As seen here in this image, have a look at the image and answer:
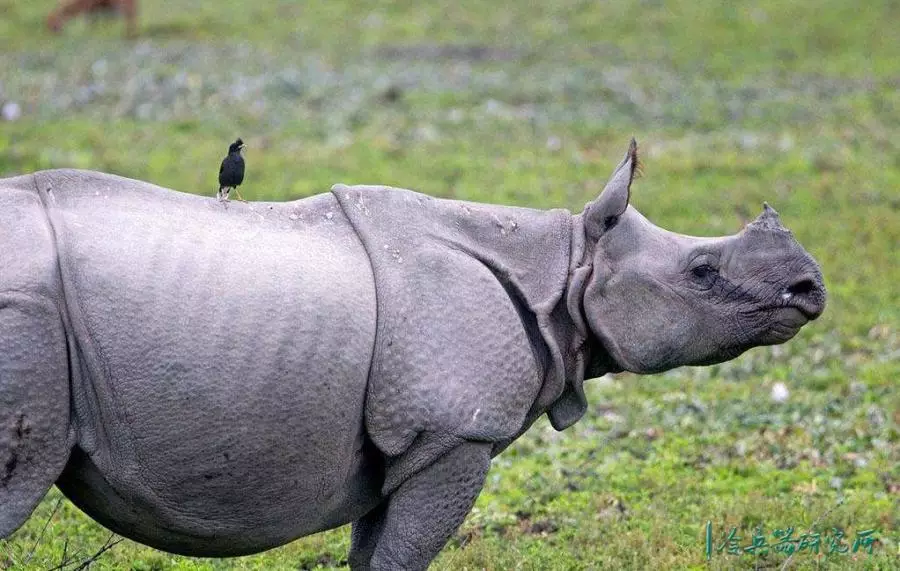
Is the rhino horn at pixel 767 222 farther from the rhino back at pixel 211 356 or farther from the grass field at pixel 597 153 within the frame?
the grass field at pixel 597 153

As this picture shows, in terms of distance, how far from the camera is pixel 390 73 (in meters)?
19.2

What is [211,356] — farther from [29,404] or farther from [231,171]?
[231,171]

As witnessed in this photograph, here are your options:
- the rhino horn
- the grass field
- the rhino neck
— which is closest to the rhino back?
the rhino neck

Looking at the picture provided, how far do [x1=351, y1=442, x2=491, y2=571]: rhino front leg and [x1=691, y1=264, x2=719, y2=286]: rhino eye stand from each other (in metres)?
1.05

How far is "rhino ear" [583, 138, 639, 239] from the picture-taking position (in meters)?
4.98

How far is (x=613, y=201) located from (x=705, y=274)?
45 centimetres

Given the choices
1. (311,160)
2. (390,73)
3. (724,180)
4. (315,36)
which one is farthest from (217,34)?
(724,180)

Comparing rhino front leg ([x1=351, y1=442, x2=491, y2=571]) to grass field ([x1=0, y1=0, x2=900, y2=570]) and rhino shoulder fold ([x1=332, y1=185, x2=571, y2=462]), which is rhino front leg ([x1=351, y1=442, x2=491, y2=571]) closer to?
rhino shoulder fold ([x1=332, y1=185, x2=571, y2=462])

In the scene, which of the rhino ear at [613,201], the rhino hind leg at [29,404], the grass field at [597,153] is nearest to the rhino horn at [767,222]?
the rhino ear at [613,201]

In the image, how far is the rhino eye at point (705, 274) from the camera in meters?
5.08

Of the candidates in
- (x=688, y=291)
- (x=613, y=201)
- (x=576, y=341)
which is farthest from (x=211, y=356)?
(x=688, y=291)

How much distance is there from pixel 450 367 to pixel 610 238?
881mm

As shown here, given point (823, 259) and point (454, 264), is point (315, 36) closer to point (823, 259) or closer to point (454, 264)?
point (823, 259)

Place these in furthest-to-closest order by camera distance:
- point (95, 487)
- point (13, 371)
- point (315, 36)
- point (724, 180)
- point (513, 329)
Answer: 1. point (315, 36)
2. point (724, 180)
3. point (513, 329)
4. point (95, 487)
5. point (13, 371)
